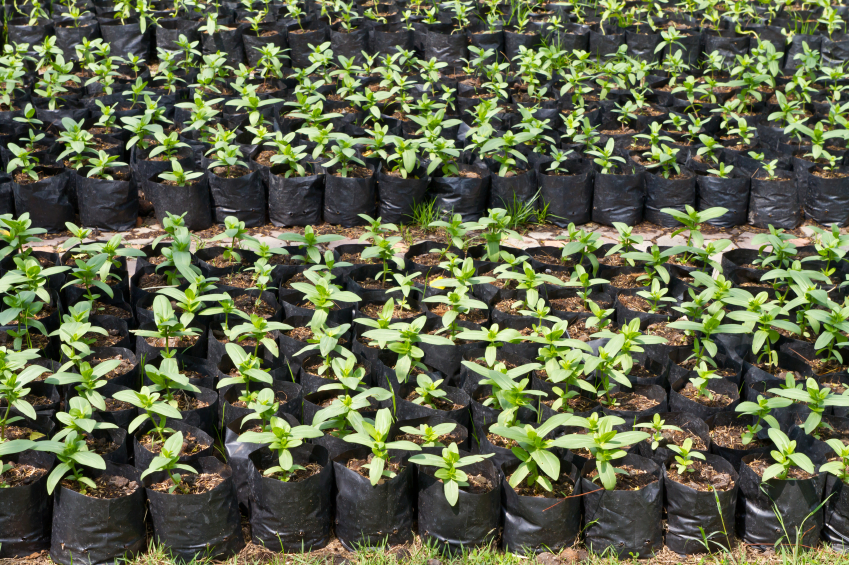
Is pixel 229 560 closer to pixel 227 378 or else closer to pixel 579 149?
pixel 227 378

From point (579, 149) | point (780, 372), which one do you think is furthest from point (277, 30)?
point (780, 372)

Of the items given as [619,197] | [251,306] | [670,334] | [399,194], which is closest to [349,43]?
[399,194]

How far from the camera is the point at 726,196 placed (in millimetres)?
5344

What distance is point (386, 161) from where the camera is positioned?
5402 mm

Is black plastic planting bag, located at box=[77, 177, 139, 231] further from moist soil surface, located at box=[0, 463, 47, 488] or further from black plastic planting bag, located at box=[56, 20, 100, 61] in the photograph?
black plastic planting bag, located at box=[56, 20, 100, 61]

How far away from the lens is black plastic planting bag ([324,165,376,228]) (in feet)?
16.8

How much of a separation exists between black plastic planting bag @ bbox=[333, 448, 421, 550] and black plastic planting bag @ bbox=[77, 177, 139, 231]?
2.90 m

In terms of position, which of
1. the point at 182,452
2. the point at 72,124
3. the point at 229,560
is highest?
the point at 72,124

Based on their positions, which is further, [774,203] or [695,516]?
[774,203]

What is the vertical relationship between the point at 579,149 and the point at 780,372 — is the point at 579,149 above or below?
above

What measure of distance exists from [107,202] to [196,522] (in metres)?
2.90

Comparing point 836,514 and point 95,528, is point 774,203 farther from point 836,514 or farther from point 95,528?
point 95,528

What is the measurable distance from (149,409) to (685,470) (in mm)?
1952

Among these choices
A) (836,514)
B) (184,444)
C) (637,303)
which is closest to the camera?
(836,514)
